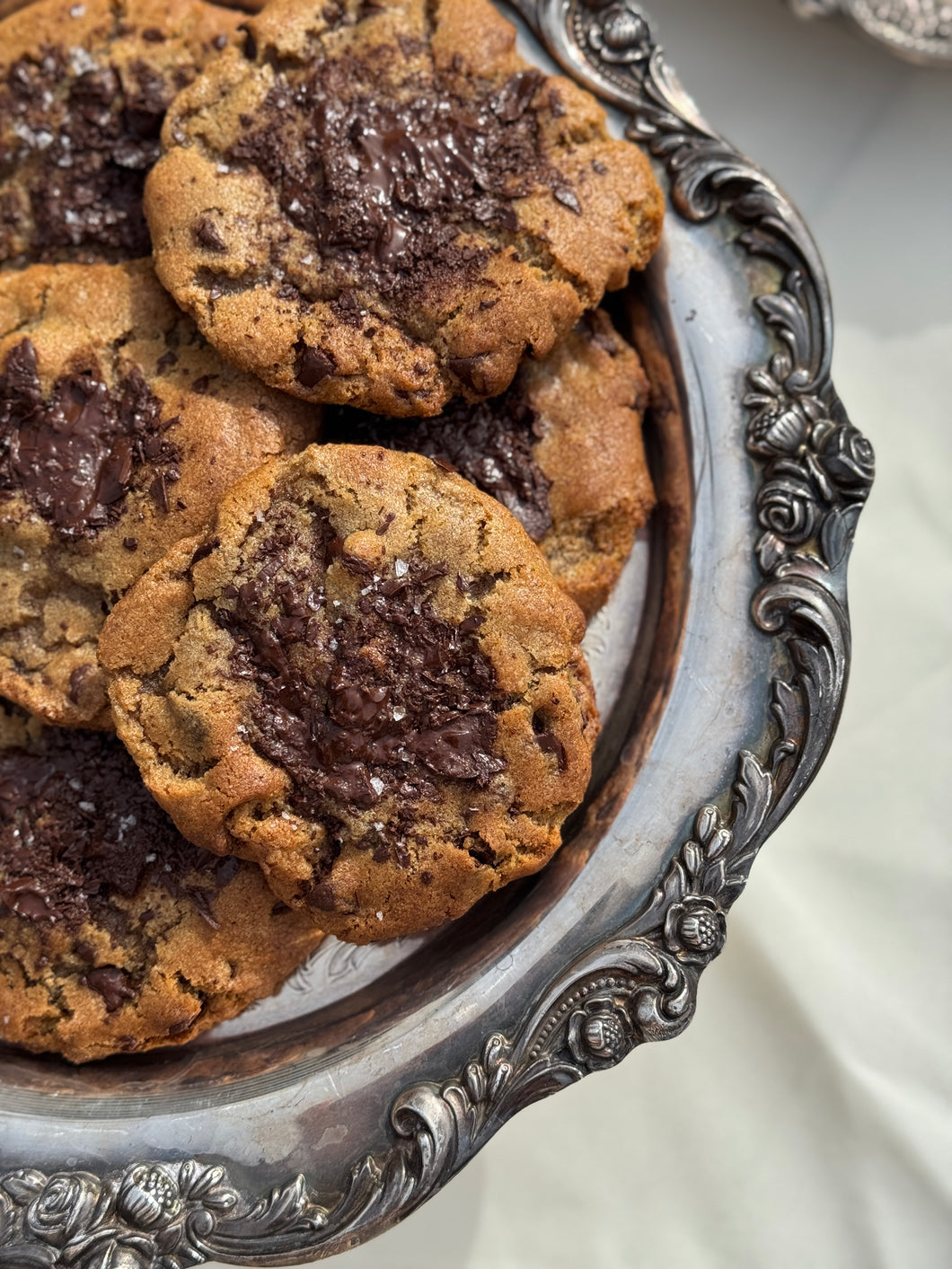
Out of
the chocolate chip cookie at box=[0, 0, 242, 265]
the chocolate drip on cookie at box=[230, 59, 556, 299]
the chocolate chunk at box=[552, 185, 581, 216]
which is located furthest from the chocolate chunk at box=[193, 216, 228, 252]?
the chocolate chunk at box=[552, 185, 581, 216]

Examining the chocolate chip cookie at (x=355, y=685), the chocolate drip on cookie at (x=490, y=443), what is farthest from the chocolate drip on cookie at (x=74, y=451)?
the chocolate drip on cookie at (x=490, y=443)

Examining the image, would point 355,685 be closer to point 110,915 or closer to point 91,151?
point 110,915

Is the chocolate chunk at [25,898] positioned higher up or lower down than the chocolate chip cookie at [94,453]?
lower down

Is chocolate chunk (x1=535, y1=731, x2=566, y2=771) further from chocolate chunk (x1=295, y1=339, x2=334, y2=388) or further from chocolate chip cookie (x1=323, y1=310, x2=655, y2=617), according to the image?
chocolate chunk (x1=295, y1=339, x2=334, y2=388)

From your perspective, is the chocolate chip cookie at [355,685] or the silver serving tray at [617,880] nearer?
the chocolate chip cookie at [355,685]

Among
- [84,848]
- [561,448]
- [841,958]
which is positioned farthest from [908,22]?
[84,848]

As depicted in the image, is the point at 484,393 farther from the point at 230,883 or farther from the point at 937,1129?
the point at 937,1129

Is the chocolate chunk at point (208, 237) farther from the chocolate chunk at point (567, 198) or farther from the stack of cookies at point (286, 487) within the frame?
the chocolate chunk at point (567, 198)
